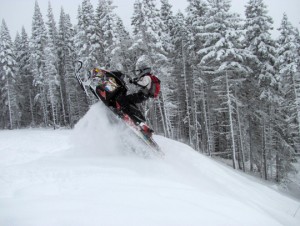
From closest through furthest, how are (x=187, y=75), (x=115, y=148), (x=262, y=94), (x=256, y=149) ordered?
1. (x=115, y=148)
2. (x=262, y=94)
3. (x=256, y=149)
4. (x=187, y=75)

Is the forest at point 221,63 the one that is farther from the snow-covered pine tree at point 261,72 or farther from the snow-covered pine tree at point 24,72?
the snow-covered pine tree at point 24,72

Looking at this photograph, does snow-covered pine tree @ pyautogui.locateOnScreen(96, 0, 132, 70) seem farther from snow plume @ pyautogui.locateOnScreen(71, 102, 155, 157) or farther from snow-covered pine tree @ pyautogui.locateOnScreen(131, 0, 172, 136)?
snow plume @ pyautogui.locateOnScreen(71, 102, 155, 157)

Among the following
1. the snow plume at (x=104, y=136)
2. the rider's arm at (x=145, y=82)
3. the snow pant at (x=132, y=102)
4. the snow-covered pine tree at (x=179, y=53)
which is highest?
the snow-covered pine tree at (x=179, y=53)

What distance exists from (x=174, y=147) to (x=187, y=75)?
23.2m

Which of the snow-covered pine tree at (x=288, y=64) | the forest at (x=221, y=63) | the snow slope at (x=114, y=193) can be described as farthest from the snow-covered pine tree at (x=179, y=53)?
the snow slope at (x=114, y=193)

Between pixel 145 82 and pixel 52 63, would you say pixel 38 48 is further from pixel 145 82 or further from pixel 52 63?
pixel 145 82

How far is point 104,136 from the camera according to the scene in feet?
22.0

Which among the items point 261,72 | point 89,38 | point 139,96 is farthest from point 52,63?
point 139,96

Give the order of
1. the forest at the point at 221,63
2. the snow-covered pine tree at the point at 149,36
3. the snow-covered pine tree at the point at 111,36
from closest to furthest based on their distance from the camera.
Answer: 1. the forest at the point at 221,63
2. the snow-covered pine tree at the point at 149,36
3. the snow-covered pine tree at the point at 111,36

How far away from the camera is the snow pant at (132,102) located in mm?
6987

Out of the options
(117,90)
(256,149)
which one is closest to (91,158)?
(117,90)

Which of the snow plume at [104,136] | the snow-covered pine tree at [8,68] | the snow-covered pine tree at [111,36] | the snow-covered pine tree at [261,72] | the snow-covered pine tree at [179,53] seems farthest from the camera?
the snow-covered pine tree at [8,68]

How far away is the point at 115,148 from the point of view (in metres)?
6.50

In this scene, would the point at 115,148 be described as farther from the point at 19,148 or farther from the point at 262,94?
the point at 262,94
